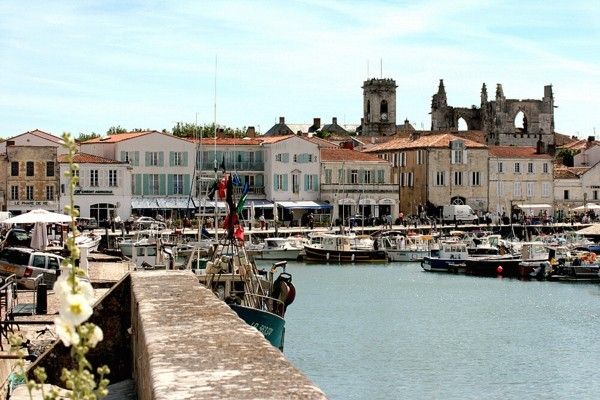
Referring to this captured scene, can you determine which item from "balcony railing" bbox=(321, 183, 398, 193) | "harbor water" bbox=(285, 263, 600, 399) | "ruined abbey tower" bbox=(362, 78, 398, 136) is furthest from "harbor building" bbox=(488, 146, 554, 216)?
"ruined abbey tower" bbox=(362, 78, 398, 136)

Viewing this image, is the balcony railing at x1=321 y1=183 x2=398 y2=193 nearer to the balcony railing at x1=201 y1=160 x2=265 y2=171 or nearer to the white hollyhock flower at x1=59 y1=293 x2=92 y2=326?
the balcony railing at x1=201 y1=160 x2=265 y2=171

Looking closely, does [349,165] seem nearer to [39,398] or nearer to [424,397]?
[424,397]

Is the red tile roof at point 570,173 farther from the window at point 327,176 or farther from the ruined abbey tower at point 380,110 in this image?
the ruined abbey tower at point 380,110

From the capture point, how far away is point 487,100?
5463 inches

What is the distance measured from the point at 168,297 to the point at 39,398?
1605 mm

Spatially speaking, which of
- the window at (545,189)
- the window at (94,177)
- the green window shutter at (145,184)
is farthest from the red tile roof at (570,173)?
the window at (94,177)

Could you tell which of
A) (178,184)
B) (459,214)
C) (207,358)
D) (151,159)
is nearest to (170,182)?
(178,184)

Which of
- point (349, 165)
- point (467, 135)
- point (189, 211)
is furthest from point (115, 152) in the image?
point (467, 135)

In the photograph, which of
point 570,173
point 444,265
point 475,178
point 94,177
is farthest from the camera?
point 570,173

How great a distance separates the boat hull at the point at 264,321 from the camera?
82.0ft

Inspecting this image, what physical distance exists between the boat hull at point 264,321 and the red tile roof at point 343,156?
232ft

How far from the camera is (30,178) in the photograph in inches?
3297

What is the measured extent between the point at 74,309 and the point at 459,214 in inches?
3726

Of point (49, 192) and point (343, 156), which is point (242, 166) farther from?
point (49, 192)
